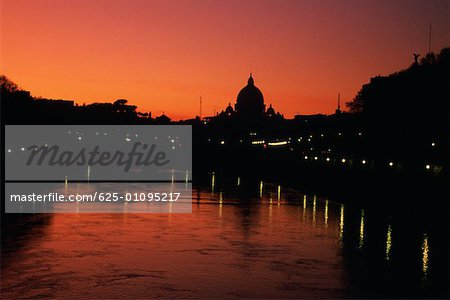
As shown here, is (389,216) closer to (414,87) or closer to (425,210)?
(425,210)

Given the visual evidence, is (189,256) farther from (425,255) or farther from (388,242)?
(388,242)

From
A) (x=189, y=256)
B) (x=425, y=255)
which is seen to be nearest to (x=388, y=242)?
(x=425, y=255)

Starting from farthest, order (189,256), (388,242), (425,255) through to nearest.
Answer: (388,242) < (425,255) < (189,256)

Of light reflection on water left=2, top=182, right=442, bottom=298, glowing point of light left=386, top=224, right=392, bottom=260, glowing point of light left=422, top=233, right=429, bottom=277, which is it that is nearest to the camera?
light reflection on water left=2, top=182, right=442, bottom=298

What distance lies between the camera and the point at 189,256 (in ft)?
66.0

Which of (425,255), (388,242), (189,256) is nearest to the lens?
(189,256)

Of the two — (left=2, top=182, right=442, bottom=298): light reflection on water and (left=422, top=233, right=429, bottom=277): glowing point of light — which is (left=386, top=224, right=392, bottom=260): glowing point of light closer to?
(left=2, top=182, right=442, bottom=298): light reflection on water

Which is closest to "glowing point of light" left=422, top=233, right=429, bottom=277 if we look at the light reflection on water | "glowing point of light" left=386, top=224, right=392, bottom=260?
the light reflection on water

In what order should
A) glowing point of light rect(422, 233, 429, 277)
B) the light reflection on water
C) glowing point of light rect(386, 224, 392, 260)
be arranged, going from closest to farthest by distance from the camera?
the light reflection on water < glowing point of light rect(422, 233, 429, 277) < glowing point of light rect(386, 224, 392, 260)

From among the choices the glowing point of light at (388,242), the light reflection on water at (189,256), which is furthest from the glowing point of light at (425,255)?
the glowing point of light at (388,242)

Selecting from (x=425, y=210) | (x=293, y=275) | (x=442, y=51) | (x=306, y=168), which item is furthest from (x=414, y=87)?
(x=293, y=275)

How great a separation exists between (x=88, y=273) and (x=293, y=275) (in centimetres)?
448

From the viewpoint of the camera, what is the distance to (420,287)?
53.5 ft

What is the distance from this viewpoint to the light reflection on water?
15.9m
